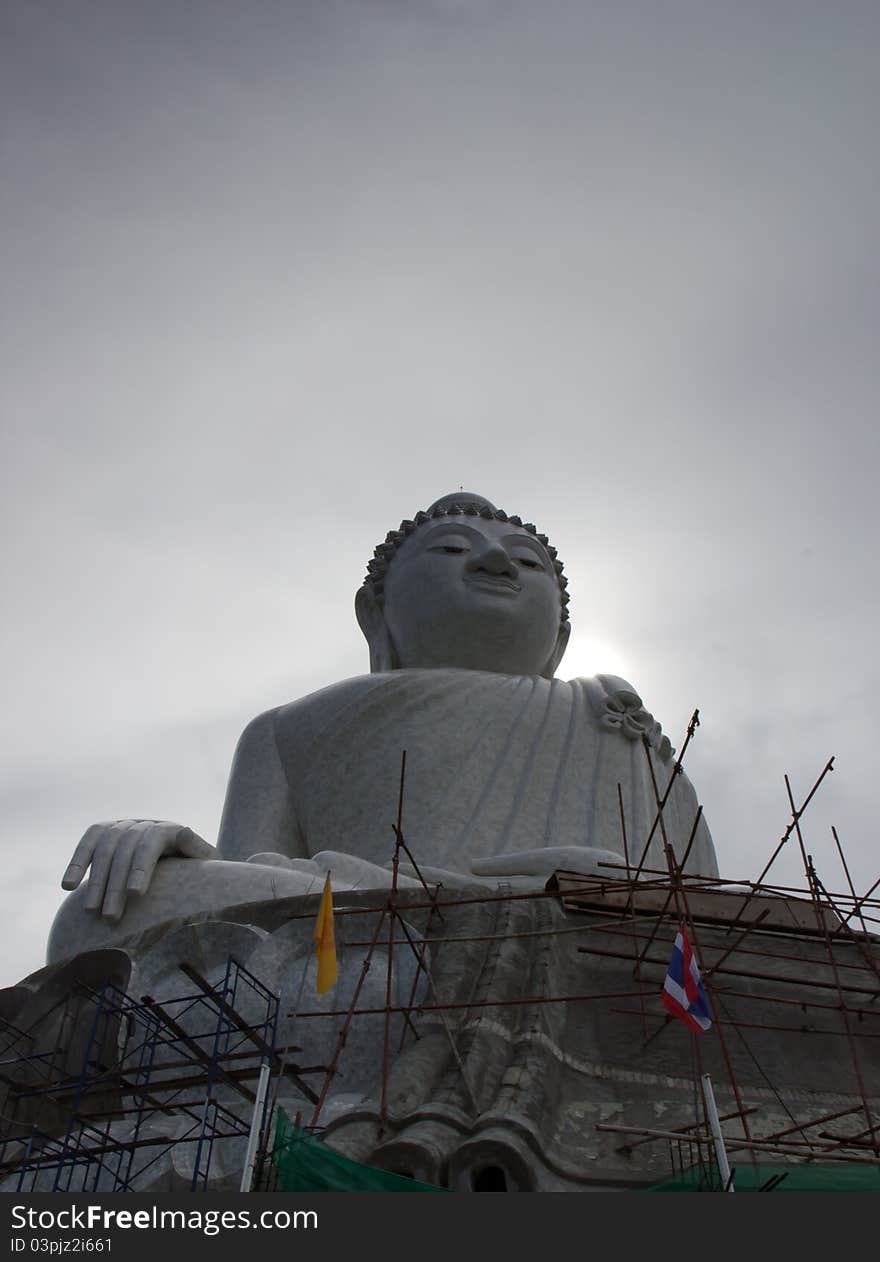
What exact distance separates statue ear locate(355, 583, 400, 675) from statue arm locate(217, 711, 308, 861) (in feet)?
3.90

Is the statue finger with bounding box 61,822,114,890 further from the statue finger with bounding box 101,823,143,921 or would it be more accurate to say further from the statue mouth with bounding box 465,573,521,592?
the statue mouth with bounding box 465,573,521,592

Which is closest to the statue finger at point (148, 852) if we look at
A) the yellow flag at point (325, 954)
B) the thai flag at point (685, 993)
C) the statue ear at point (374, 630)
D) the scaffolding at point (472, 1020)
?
the scaffolding at point (472, 1020)

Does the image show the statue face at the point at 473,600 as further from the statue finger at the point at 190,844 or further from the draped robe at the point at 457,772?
the statue finger at the point at 190,844

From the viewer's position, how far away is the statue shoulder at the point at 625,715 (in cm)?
1138

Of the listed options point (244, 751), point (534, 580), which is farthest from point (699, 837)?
point (244, 751)

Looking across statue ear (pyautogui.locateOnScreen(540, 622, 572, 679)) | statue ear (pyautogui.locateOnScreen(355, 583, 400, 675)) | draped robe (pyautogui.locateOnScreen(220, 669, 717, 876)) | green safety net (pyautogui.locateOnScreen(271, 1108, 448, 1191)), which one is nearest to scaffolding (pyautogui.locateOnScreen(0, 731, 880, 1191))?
green safety net (pyautogui.locateOnScreen(271, 1108, 448, 1191))

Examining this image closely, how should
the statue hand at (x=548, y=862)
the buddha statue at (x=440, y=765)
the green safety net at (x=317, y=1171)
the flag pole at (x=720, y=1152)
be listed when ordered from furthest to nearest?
the statue hand at (x=548, y=862) < the buddha statue at (x=440, y=765) < the flag pole at (x=720, y=1152) < the green safety net at (x=317, y=1171)

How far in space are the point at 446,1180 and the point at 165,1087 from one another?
1426mm

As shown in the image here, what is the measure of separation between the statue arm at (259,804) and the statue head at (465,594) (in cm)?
144

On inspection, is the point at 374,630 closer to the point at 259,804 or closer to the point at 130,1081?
the point at 259,804

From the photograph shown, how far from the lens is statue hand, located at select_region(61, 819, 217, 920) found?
27.9 ft

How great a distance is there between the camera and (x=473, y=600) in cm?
1202

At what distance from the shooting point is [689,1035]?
7.01 metres

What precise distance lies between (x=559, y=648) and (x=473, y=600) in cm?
160
